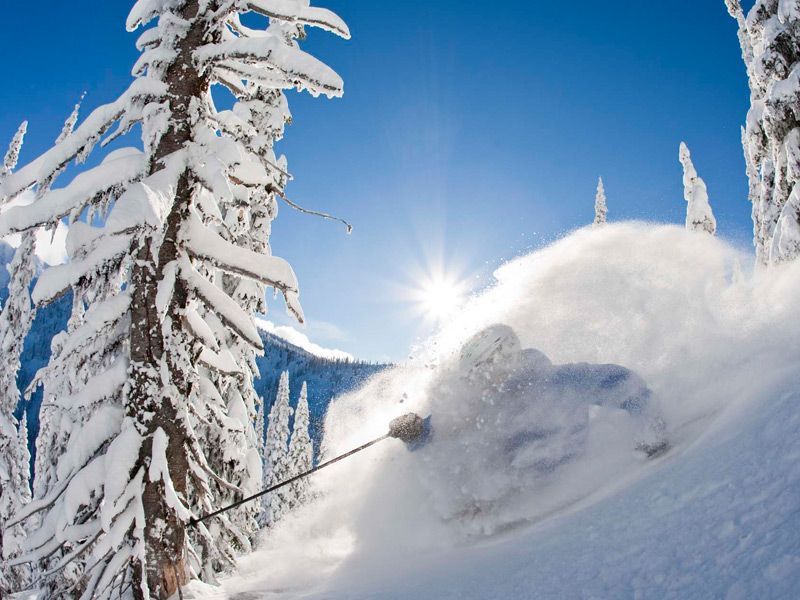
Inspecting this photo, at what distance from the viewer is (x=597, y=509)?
461cm

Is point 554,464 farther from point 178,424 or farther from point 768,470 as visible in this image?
point 178,424

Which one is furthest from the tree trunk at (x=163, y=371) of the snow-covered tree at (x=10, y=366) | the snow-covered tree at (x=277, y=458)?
the snow-covered tree at (x=277, y=458)

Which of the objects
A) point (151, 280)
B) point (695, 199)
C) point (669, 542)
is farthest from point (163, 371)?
point (695, 199)

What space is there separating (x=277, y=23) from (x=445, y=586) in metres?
14.9

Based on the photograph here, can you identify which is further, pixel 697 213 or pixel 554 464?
pixel 697 213

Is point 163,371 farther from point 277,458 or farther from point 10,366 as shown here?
point 277,458

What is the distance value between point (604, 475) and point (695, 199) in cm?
2701

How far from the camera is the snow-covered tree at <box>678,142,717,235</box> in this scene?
1047 inches

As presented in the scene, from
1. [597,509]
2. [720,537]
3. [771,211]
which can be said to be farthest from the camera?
[771,211]

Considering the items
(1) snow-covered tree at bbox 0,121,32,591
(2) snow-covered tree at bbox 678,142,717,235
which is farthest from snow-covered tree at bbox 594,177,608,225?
(1) snow-covered tree at bbox 0,121,32,591

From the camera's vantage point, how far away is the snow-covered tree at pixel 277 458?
4347 cm

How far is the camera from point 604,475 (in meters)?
5.98

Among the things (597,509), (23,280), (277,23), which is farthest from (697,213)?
(23,280)

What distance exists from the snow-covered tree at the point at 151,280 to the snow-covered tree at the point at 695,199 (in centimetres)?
2728
